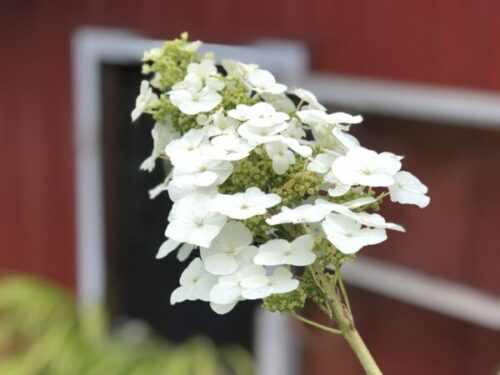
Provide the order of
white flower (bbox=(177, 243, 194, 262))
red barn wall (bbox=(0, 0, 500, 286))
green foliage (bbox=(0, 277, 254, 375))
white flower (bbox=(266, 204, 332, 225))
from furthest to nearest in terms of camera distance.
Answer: green foliage (bbox=(0, 277, 254, 375)) < red barn wall (bbox=(0, 0, 500, 286)) < white flower (bbox=(177, 243, 194, 262)) < white flower (bbox=(266, 204, 332, 225))

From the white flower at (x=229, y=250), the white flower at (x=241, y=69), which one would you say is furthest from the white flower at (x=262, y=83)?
the white flower at (x=229, y=250)

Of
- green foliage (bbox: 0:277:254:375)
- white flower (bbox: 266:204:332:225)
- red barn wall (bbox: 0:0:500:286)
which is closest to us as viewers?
white flower (bbox: 266:204:332:225)

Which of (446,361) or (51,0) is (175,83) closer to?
(446,361)

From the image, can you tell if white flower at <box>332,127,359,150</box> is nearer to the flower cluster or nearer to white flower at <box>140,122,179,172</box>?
the flower cluster

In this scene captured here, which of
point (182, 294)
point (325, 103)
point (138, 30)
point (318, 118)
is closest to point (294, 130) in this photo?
point (318, 118)

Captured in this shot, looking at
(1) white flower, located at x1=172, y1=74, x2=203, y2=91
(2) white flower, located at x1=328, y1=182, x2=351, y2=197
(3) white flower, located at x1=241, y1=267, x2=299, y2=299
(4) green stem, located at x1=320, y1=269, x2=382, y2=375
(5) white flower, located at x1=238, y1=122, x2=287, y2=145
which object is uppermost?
(5) white flower, located at x1=238, y1=122, x2=287, y2=145

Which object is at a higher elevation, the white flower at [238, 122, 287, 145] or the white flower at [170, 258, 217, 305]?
the white flower at [238, 122, 287, 145]

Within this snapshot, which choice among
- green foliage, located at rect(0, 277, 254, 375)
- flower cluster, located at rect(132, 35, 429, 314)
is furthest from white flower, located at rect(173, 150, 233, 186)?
green foliage, located at rect(0, 277, 254, 375)

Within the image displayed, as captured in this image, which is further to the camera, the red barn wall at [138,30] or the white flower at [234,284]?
the red barn wall at [138,30]

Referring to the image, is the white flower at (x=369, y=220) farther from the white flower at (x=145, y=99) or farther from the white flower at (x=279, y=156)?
the white flower at (x=145, y=99)
